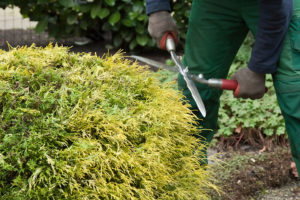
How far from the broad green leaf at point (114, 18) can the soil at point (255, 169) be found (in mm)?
1979

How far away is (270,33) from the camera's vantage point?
196 centimetres

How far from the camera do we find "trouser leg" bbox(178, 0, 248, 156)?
92.3 inches

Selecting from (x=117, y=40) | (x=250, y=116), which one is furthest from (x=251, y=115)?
(x=117, y=40)

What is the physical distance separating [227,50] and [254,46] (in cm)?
38

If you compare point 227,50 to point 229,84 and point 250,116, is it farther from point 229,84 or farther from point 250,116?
point 250,116

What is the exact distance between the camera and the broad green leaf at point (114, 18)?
192 inches

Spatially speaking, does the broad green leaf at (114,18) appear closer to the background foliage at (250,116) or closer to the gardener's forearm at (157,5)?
the background foliage at (250,116)

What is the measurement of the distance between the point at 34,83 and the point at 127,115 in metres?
0.44

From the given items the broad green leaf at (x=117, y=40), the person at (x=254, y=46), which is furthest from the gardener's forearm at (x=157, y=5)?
the broad green leaf at (x=117, y=40)

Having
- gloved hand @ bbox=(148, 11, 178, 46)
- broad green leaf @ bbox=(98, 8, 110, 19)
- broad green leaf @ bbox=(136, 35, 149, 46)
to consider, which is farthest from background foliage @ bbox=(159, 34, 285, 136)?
broad green leaf @ bbox=(98, 8, 110, 19)

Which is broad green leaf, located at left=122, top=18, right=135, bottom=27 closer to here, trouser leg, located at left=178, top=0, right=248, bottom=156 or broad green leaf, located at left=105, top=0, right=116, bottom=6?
broad green leaf, located at left=105, top=0, right=116, bottom=6

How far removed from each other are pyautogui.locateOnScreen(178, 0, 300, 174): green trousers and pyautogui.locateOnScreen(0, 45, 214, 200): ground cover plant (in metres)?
0.41

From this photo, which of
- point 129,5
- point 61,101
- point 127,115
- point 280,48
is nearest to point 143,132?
point 127,115

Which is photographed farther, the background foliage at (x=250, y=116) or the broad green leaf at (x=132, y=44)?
the broad green leaf at (x=132, y=44)
